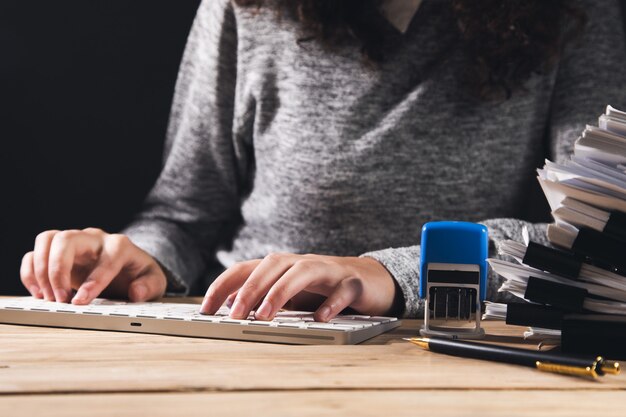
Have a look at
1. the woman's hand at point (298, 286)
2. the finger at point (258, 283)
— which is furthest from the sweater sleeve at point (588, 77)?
the finger at point (258, 283)

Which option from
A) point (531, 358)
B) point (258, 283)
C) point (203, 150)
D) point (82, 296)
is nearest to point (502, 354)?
point (531, 358)

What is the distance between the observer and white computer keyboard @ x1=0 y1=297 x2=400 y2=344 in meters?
0.67

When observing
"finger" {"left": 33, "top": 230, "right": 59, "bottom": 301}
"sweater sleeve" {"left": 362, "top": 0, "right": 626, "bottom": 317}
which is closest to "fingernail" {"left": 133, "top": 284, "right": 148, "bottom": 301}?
"finger" {"left": 33, "top": 230, "right": 59, "bottom": 301}

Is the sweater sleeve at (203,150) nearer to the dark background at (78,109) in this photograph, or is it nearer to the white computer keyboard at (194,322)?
the dark background at (78,109)

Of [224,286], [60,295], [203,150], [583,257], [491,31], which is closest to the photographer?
[583,257]

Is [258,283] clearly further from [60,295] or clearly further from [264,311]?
[60,295]

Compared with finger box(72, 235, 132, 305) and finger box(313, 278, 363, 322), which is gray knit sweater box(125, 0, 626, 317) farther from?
finger box(313, 278, 363, 322)

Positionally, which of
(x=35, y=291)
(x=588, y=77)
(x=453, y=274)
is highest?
(x=588, y=77)

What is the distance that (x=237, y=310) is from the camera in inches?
28.5

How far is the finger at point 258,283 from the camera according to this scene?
2.38 ft

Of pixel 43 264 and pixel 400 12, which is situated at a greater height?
pixel 400 12

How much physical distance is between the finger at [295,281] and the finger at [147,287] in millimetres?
271

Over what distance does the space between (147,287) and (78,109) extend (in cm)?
69

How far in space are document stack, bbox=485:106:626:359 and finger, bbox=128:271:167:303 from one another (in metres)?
0.47
